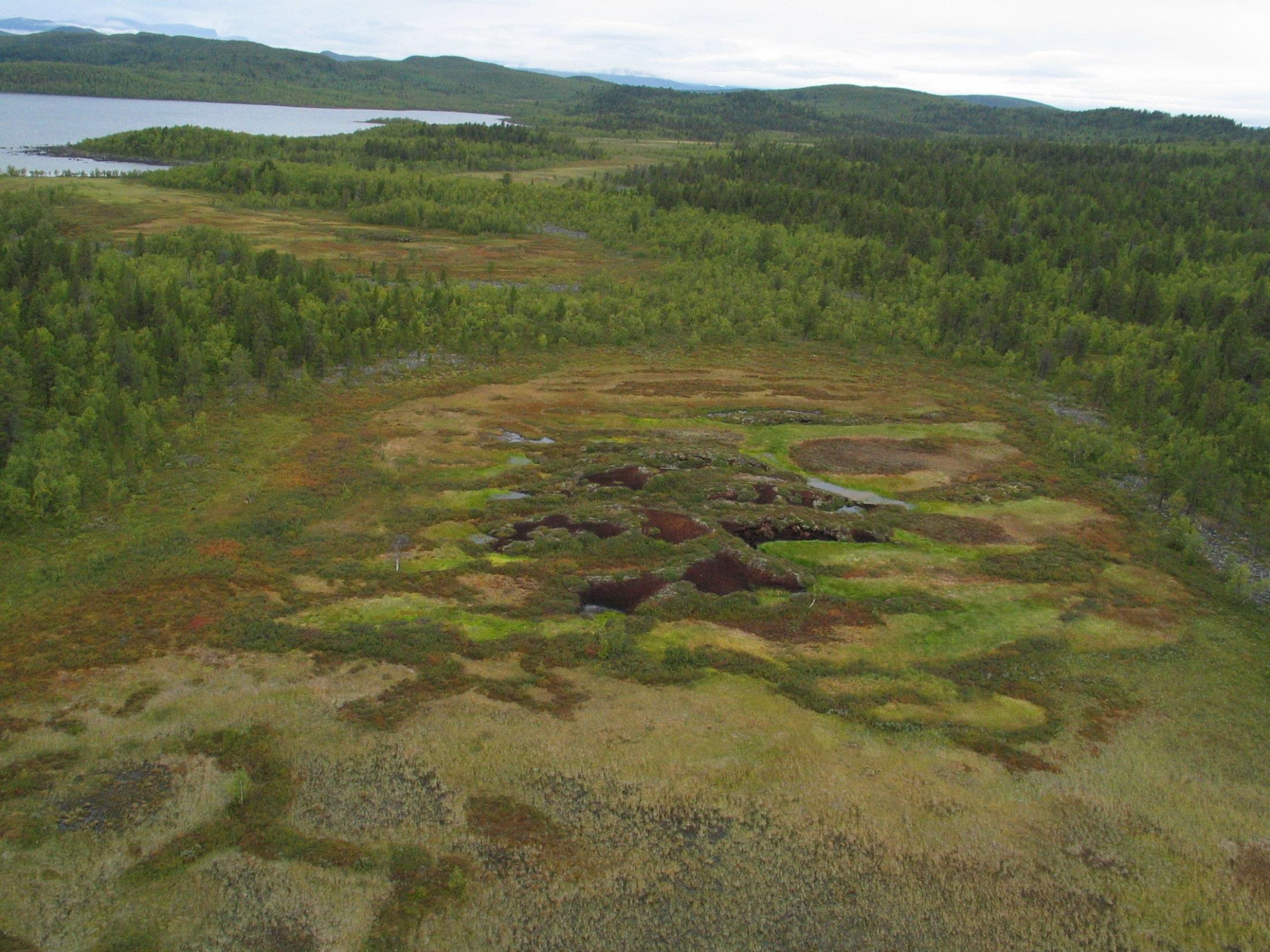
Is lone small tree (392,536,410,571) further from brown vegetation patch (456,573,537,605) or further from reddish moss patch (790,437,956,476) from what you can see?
reddish moss patch (790,437,956,476)

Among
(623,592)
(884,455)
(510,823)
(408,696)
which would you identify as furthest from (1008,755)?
(884,455)

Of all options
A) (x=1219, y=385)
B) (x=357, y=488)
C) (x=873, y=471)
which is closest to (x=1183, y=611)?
(x=873, y=471)

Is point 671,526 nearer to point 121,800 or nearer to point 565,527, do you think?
point 565,527

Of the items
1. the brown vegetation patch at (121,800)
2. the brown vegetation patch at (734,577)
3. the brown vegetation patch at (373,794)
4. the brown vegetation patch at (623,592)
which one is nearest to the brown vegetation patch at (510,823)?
the brown vegetation patch at (373,794)

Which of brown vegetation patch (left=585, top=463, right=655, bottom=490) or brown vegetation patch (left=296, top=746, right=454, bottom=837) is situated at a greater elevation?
brown vegetation patch (left=585, top=463, right=655, bottom=490)

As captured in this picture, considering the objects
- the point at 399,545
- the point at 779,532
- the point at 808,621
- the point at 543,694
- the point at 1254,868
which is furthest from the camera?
the point at 779,532

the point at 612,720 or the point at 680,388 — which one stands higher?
the point at 612,720

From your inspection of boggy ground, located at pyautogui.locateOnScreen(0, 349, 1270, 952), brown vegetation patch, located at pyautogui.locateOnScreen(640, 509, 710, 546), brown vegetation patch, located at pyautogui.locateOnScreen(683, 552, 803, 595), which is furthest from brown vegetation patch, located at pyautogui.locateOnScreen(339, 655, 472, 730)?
brown vegetation patch, located at pyautogui.locateOnScreen(640, 509, 710, 546)
